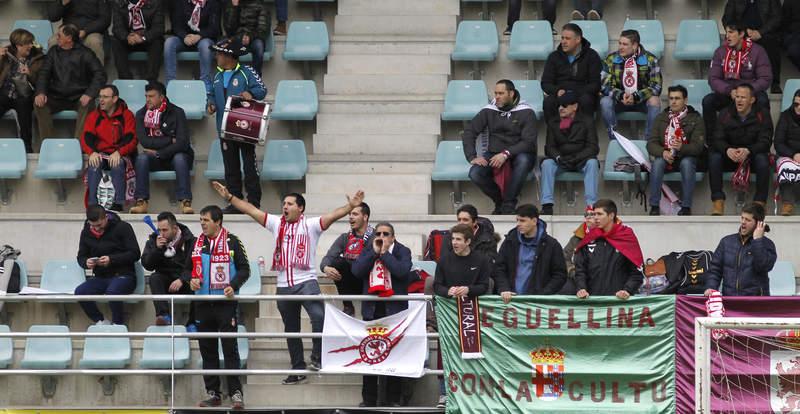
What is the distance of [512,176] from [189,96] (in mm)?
4300

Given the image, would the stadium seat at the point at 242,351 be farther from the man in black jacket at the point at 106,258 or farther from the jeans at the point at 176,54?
the jeans at the point at 176,54

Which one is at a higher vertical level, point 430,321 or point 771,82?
point 771,82

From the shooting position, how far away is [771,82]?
1831 cm

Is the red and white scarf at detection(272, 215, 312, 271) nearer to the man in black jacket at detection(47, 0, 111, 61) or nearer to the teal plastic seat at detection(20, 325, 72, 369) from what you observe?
the teal plastic seat at detection(20, 325, 72, 369)

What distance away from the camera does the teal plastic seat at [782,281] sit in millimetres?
16125

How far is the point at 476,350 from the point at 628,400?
1.46m

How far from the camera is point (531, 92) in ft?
62.0

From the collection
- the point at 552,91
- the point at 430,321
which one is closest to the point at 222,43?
the point at 552,91

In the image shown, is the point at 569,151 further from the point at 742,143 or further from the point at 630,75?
the point at 742,143

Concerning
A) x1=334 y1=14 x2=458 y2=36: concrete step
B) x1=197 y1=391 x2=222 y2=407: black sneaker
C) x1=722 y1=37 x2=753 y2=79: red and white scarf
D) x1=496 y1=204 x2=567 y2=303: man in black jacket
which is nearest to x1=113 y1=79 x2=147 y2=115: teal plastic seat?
x1=334 y1=14 x2=458 y2=36: concrete step

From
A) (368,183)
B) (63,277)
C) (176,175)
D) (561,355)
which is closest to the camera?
(561,355)

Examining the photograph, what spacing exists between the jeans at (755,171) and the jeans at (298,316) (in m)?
5.01

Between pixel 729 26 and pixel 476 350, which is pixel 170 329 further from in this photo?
pixel 729 26

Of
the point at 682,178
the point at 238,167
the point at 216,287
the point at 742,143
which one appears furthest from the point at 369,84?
the point at 216,287
